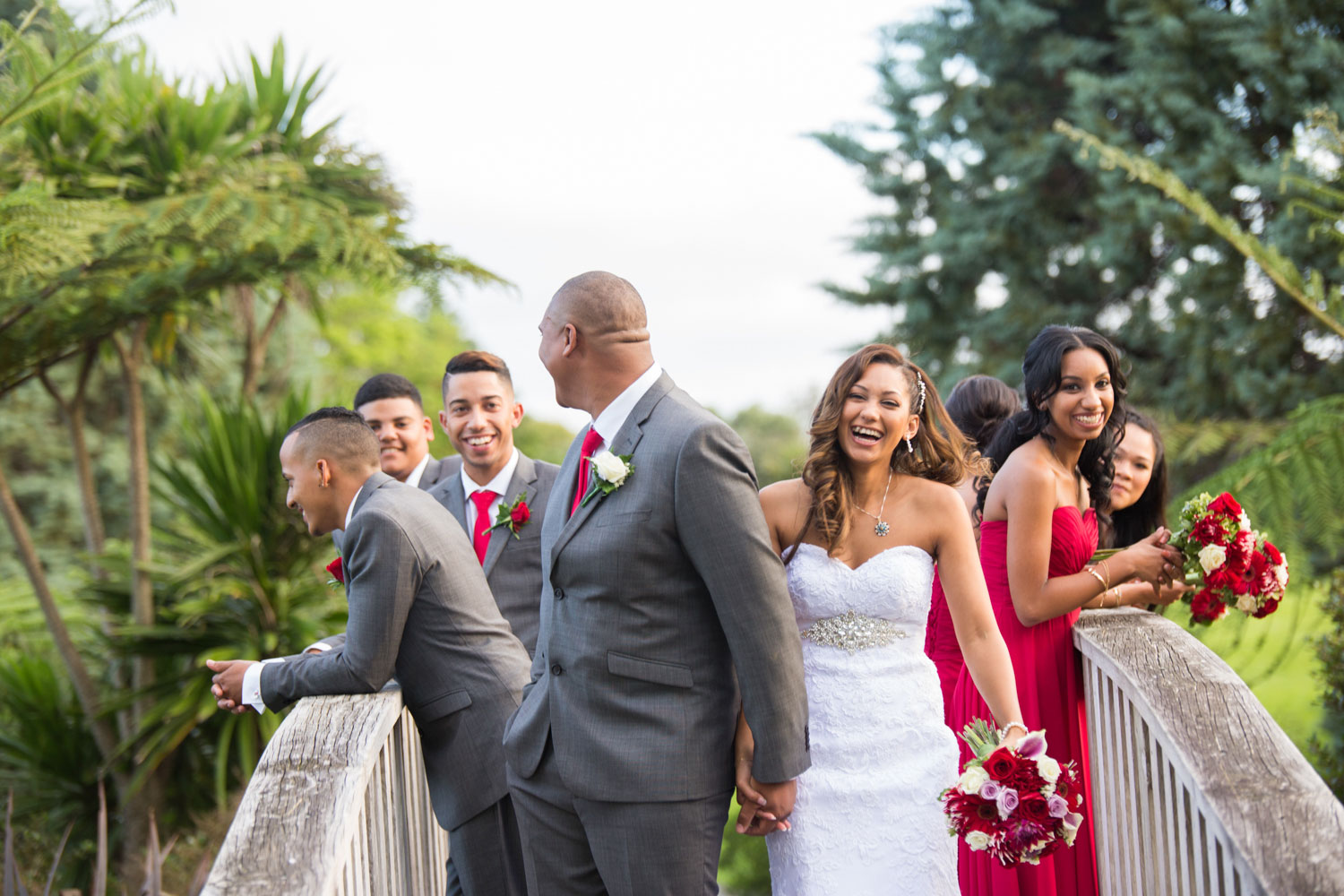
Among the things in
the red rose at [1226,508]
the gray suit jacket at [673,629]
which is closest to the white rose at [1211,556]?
the red rose at [1226,508]

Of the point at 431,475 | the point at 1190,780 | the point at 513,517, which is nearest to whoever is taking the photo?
the point at 1190,780

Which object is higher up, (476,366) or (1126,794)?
(476,366)

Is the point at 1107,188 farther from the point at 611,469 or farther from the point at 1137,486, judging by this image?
the point at 611,469

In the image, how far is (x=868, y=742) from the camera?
→ 9.41ft

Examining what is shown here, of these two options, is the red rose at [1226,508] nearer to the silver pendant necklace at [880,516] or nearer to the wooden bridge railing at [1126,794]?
the wooden bridge railing at [1126,794]

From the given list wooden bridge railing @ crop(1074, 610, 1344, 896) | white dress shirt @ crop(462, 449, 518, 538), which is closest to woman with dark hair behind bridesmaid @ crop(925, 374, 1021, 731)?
wooden bridge railing @ crop(1074, 610, 1344, 896)

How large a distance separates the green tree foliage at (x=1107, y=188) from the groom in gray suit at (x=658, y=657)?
701 centimetres

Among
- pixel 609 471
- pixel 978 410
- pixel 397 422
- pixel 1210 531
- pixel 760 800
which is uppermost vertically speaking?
pixel 397 422

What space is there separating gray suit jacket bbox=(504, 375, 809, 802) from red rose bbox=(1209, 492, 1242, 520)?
167 cm

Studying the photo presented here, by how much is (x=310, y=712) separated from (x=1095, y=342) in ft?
8.77

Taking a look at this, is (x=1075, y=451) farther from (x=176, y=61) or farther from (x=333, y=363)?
(x=333, y=363)

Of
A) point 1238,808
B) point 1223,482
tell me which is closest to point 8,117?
point 1238,808

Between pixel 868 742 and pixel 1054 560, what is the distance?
3.36 ft

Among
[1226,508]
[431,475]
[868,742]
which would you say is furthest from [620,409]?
[431,475]
